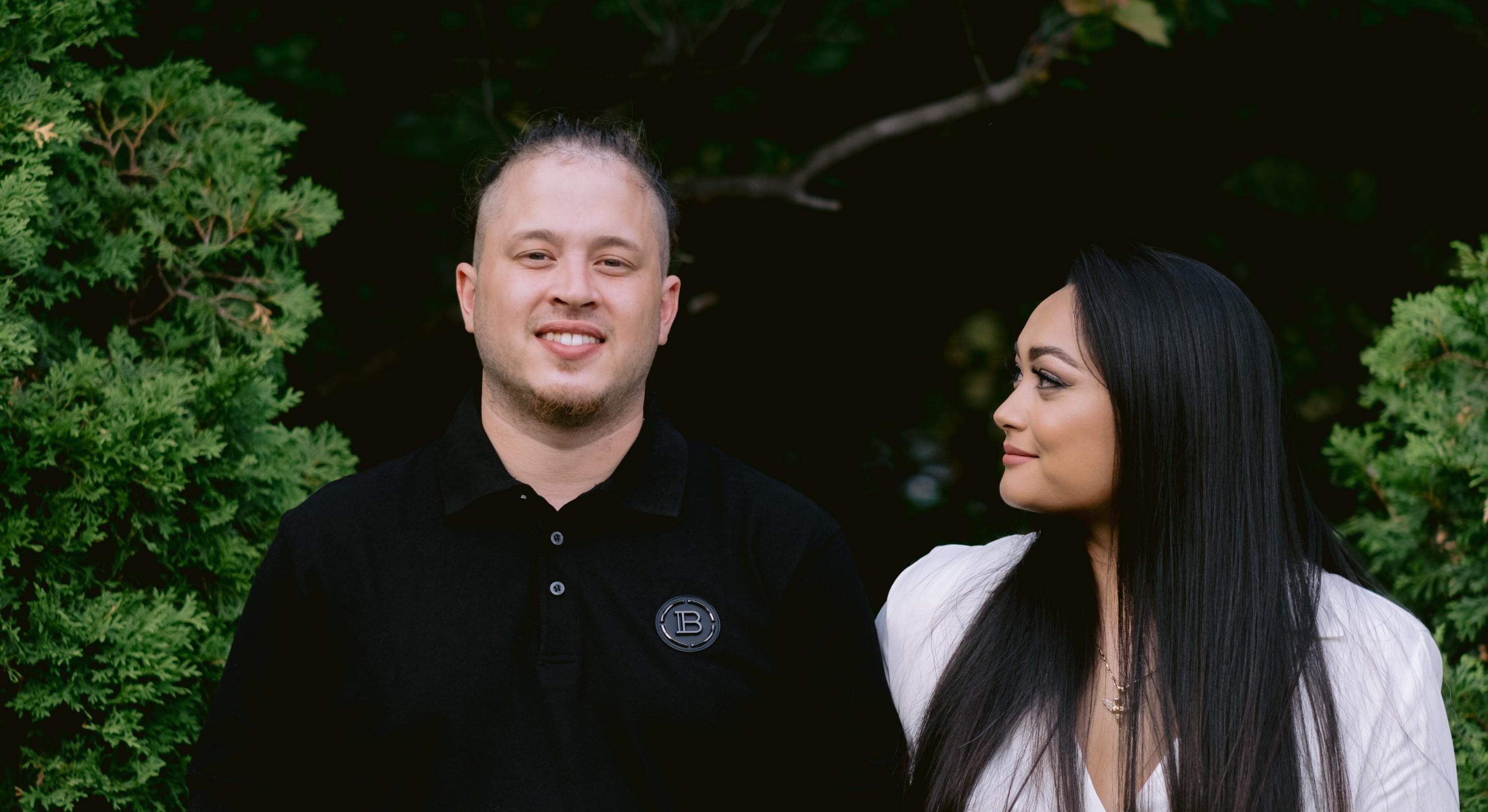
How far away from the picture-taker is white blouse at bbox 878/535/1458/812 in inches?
90.3

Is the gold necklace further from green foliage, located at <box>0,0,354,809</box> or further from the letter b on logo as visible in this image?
green foliage, located at <box>0,0,354,809</box>

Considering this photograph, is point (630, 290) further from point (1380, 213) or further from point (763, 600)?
point (1380, 213)

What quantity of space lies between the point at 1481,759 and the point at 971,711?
3.84 ft

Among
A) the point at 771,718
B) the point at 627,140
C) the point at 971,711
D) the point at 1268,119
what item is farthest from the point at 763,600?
the point at 1268,119

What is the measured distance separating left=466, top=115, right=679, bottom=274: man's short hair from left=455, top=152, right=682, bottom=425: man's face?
0.08 feet

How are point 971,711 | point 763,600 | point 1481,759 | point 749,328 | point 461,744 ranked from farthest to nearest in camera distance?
1. point 749,328
2. point 1481,759
3. point 971,711
4. point 763,600
5. point 461,744

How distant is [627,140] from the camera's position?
Answer: 250cm

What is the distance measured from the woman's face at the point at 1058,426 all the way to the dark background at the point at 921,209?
1781mm

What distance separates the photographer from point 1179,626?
7.93 feet

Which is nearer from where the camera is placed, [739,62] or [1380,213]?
[739,62]

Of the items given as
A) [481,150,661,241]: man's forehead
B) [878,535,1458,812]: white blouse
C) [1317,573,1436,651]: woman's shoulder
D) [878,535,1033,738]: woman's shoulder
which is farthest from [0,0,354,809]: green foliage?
[1317,573,1436,651]: woman's shoulder

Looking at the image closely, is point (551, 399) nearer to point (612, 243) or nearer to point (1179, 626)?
point (612, 243)

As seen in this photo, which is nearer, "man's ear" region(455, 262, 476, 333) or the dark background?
"man's ear" region(455, 262, 476, 333)

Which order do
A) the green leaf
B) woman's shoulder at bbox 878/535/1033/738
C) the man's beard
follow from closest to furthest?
the man's beard, woman's shoulder at bbox 878/535/1033/738, the green leaf
